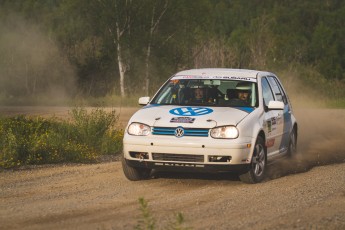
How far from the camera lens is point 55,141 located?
1477 cm

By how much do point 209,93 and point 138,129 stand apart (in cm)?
151

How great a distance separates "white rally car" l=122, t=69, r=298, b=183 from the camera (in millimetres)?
10031

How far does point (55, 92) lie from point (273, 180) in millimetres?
33274

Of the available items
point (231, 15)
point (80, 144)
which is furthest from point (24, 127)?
point (231, 15)

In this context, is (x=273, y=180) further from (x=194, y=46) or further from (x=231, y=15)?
(x=231, y=15)

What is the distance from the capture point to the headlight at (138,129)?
405 inches

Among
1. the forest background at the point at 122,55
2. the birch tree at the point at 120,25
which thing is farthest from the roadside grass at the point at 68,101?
the birch tree at the point at 120,25

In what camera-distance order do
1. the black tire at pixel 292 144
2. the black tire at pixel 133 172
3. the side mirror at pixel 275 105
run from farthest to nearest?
the black tire at pixel 292 144
the side mirror at pixel 275 105
the black tire at pixel 133 172

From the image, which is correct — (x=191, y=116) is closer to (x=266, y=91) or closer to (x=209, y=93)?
(x=209, y=93)

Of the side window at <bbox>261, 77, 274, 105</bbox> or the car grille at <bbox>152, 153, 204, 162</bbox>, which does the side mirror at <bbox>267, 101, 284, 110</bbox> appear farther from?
the car grille at <bbox>152, 153, 204, 162</bbox>

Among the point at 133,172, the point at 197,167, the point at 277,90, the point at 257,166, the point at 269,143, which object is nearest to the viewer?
the point at 197,167

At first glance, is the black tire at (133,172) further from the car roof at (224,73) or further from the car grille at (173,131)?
the car roof at (224,73)

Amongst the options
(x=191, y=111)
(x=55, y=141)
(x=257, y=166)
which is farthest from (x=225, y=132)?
(x=55, y=141)

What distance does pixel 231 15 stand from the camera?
86.9 metres
